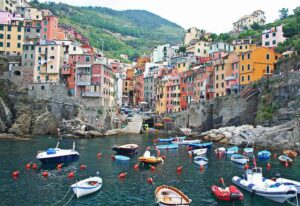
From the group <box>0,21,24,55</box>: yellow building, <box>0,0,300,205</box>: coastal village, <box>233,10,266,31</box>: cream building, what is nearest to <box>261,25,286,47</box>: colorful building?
<box>0,0,300,205</box>: coastal village

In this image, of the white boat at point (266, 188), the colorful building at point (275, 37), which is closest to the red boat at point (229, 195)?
the white boat at point (266, 188)

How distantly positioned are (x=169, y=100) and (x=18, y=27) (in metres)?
55.4

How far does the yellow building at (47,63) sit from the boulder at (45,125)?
42.7ft

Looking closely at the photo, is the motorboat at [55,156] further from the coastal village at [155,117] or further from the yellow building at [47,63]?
the yellow building at [47,63]

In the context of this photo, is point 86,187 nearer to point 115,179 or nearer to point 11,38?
point 115,179

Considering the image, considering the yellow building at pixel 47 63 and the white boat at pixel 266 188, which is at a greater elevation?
the yellow building at pixel 47 63

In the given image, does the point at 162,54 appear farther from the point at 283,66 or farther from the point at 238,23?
the point at 283,66

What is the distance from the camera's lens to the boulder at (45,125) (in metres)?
84.1

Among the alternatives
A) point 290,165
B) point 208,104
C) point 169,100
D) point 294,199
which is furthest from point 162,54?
point 294,199

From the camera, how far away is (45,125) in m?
85.2

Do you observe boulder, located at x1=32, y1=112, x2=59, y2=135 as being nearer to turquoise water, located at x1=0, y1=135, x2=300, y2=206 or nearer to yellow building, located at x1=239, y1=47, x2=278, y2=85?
turquoise water, located at x1=0, y1=135, x2=300, y2=206

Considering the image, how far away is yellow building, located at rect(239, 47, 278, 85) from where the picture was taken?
82.7 m

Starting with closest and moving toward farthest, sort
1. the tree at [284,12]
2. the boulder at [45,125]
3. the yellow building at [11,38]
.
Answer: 1. the boulder at [45,125]
2. the yellow building at [11,38]
3. the tree at [284,12]

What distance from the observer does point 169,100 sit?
11494 centimetres
